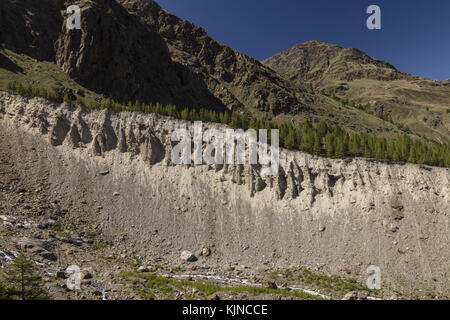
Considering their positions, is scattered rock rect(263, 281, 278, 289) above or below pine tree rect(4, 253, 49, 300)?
below

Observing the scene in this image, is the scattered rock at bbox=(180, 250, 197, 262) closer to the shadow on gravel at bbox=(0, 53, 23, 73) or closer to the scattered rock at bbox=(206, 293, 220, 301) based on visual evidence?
the scattered rock at bbox=(206, 293, 220, 301)

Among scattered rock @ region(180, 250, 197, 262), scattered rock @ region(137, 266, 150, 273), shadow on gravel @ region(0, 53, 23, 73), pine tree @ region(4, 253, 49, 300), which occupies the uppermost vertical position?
shadow on gravel @ region(0, 53, 23, 73)

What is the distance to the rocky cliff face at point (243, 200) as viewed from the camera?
146 ft

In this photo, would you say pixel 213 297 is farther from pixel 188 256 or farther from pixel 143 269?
pixel 188 256

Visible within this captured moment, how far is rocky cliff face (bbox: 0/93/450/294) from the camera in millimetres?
44625

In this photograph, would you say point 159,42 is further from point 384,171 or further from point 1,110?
point 384,171

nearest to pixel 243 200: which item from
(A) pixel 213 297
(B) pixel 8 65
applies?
(A) pixel 213 297

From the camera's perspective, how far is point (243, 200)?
53.7m

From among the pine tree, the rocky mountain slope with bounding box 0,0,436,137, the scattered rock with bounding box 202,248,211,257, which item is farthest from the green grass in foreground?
the rocky mountain slope with bounding box 0,0,436,137

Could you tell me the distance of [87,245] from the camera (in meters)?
42.1

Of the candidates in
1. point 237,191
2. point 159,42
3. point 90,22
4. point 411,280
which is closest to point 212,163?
point 237,191

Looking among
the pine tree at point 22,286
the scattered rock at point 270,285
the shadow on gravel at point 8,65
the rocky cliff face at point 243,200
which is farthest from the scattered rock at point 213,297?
the shadow on gravel at point 8,65

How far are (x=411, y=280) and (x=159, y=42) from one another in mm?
126953

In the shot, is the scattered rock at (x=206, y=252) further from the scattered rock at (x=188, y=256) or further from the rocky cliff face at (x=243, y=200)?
the scattered rock at (x=188, y=256)
